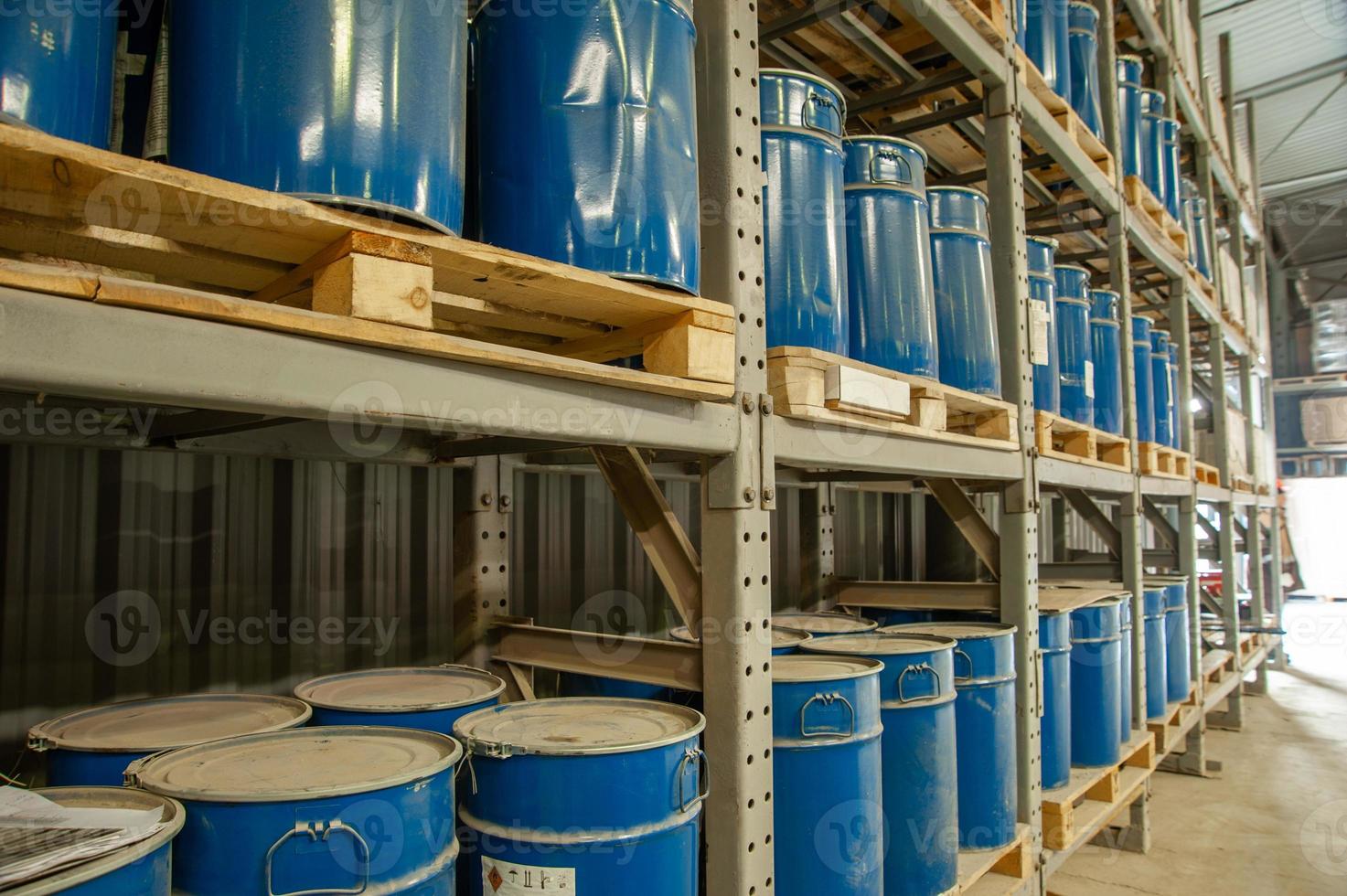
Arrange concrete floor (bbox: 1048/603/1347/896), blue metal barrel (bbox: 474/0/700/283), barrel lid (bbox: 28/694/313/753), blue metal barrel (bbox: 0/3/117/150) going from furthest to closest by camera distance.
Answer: concrete floor (bbox: 1048/603/1347/896) → barrel lid (bbox: 28/694/313/753) → blue metal barrel (bbox: 474/0/700/283) → blue metal barrel (bbox: 0/3/117/150)

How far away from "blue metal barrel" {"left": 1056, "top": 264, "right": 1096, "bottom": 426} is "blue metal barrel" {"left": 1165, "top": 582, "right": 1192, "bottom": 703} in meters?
2.37

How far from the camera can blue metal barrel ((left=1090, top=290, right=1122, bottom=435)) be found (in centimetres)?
482

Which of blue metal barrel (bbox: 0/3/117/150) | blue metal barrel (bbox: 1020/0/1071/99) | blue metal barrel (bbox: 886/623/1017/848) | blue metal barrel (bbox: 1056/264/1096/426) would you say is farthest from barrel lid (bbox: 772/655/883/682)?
blue metal barrel (bbox: 1020/0/1071/99)

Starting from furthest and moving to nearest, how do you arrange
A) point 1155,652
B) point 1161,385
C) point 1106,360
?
1. point 1161,385
2. point 1155,652
3. point 1106,360

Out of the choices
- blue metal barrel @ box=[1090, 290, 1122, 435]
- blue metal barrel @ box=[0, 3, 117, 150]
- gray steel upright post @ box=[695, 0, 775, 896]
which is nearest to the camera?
blue metal barrel @ box=[0, 3, 117, 150]

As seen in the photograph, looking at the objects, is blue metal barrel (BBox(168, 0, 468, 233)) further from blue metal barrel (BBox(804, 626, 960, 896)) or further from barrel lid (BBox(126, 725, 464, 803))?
blue metal barrel (BBox(804, 626, 960, 896))

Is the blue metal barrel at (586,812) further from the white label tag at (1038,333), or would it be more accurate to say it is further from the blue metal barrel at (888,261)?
the white label tag at (1038,333)

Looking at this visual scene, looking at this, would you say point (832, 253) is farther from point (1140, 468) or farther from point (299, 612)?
point (1140, 468)

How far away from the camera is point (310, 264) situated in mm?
1311

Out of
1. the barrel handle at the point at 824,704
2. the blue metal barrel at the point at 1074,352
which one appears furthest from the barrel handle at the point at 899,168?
the blue metal barrel at the point at 1074,352

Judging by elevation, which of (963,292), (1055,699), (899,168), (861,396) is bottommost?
(1055,699)

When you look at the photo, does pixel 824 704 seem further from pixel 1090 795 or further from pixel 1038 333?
pixel 1090 795

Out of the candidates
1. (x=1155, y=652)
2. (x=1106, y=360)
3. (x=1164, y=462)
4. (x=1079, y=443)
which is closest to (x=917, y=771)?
(x=1079, y=443)

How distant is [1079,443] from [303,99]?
3.97 metres
